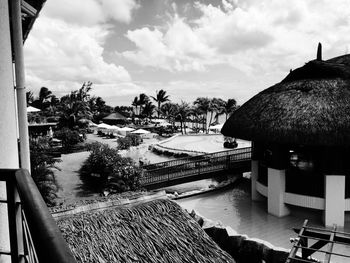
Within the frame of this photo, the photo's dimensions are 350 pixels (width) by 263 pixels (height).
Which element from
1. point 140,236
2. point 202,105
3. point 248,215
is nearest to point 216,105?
point 202,105

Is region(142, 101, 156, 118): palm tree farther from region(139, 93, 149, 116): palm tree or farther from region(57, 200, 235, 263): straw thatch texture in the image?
region(57, 200, 235, 263): straw thatch texture

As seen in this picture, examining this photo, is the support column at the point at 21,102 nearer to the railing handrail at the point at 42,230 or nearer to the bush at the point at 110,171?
the railing handrail at the point at 42,230

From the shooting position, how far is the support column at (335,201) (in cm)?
1243

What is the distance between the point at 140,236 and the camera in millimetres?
6680

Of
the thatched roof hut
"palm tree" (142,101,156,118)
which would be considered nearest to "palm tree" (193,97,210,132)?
the thatched roof hut

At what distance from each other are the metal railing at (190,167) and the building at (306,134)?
3576 millimetres

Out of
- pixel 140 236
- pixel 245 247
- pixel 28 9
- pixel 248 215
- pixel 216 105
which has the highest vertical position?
pixel 28 9

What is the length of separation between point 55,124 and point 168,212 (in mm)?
29594

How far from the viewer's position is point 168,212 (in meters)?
7.55

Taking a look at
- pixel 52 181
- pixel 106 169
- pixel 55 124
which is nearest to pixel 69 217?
pixel 52 181

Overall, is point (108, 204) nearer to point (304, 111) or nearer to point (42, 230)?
point (42, 230)

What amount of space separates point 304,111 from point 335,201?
365 cm

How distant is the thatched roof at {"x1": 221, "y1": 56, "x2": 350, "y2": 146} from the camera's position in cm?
1227

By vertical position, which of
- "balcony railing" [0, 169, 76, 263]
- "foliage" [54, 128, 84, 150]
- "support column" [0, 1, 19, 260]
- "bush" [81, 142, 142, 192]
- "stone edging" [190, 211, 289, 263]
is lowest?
"stone edging" [190, 211, 289, 263]
